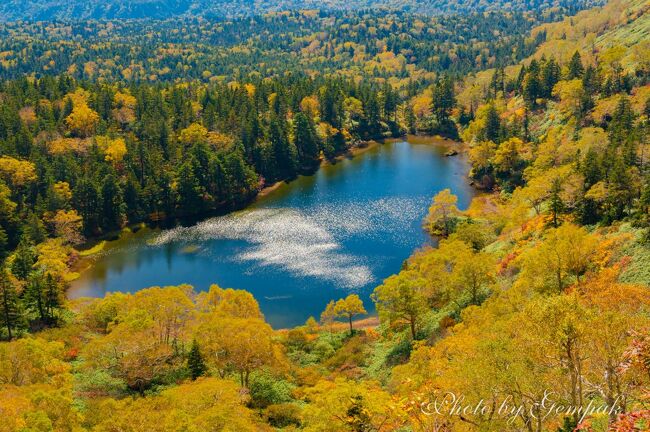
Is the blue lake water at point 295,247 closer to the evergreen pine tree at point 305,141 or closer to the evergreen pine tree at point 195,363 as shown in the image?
the evergreen pine tree at point 305,141

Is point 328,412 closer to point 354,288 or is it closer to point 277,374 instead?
point 277,374

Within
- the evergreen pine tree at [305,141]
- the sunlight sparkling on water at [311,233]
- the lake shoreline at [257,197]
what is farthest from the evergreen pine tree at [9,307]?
the evergreen pine tree at [305,141]

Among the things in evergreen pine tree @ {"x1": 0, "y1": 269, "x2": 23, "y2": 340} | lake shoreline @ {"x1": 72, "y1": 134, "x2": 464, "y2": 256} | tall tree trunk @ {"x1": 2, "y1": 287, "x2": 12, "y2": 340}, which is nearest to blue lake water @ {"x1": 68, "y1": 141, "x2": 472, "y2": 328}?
lake shoreline @ {"x1": 72, "y1": 134, "x2": 464, "y2": 256}

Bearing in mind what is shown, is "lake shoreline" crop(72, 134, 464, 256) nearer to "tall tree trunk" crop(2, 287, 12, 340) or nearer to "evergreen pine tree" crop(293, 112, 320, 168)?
"evergreen pine tree" crop(293, 112, 320, 168)

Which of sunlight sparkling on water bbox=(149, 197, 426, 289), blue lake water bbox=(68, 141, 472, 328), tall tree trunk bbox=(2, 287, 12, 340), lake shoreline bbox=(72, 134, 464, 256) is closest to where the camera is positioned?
tall tree trunk bbox=(2, 287, 12, 340)

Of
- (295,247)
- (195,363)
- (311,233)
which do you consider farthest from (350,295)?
(311,233)

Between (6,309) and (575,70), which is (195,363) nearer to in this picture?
(6,309)

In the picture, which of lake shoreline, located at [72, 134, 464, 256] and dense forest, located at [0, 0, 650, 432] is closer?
dense forest, located at [0, 0, 650, 432]
